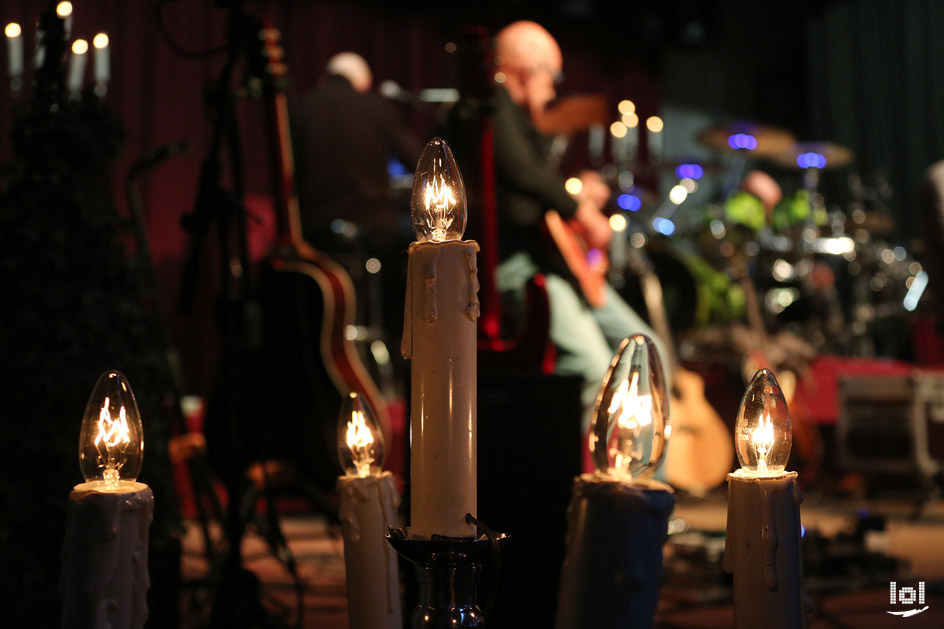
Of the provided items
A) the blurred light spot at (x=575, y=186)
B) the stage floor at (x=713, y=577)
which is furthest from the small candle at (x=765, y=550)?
the blurred light spot at (x=575, y=186)

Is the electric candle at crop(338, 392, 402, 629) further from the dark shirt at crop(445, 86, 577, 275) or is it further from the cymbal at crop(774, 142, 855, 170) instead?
the cymbal at crop(774, 142, 855, 170)

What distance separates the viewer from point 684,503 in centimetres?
443

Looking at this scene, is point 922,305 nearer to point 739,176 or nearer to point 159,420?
point 739,176

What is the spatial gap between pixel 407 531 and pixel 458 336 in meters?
0.16

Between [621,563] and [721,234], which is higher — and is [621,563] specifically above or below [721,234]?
below

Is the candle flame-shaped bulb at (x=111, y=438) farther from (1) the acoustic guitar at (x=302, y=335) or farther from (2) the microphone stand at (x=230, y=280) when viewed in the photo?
(1) the acoustic guitar at (x=302, y=335)

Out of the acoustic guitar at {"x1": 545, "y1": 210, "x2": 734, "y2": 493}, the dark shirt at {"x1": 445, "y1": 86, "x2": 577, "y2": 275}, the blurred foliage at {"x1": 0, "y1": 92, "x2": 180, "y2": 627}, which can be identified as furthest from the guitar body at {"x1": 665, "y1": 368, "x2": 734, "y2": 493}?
the blurred foliage at {"x1": 0, "y1": 92, "x2": 180, "y2": 627}

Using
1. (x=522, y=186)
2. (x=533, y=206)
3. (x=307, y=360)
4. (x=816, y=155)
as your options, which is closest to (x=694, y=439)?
(x=533, y=206)

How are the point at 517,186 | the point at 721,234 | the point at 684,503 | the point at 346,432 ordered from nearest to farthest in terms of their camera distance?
→ the point at 346,432, the point at 517,186, the point at 684,503, the point at 721,234

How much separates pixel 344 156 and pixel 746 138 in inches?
143

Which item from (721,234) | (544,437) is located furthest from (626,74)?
(544,437)

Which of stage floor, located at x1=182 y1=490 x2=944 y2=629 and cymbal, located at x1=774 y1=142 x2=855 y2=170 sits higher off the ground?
cymbal, located at x1=774 y1=142 x2=855 y2=170

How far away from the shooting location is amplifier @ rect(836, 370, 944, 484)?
4.09 metres

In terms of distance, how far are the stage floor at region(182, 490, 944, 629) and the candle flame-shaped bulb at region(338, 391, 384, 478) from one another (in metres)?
0.92
